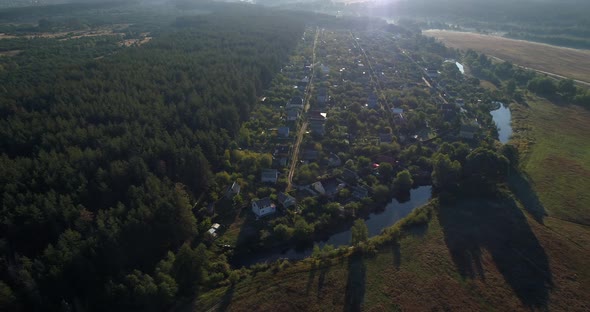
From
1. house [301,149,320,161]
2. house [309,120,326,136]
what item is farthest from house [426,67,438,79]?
house [301,149,320,161]

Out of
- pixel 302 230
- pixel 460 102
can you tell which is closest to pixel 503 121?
pixel 460 102

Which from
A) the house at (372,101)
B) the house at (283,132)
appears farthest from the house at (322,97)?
the house at (283,132)

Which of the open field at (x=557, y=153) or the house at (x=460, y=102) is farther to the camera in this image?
the house at (x=460, y=102)

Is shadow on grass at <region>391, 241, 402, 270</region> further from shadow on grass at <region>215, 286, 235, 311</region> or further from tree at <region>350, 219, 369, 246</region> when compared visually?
shadow on grass at <region>215, 286, 235, 311</region>

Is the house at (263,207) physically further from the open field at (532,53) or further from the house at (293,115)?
the open field at (532,53)

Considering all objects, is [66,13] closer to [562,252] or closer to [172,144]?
[172,144]

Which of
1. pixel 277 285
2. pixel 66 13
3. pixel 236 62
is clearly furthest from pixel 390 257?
pixel 66 13
